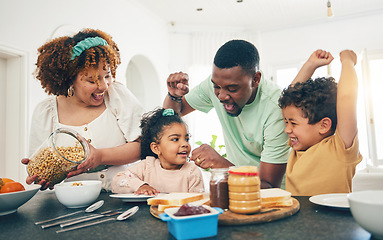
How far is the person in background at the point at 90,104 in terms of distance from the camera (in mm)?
1571

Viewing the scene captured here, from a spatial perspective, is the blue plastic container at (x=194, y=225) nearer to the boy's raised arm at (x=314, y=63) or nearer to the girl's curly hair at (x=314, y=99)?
the girl's curly hair at (x=314, y=99)

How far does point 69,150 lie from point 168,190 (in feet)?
1.62

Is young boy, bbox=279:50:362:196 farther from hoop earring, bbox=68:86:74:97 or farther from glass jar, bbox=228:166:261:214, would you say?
hoop earring, bbox=68:86:74:97

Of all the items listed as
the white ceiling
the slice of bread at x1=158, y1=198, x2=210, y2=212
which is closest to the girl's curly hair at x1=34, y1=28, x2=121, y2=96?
the slice of bread at x1=158, y1=198, x2=210, y2=212

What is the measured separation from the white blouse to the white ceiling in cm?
408

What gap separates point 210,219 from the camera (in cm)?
76

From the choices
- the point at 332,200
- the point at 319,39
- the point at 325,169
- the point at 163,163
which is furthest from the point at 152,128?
the point at 319,39

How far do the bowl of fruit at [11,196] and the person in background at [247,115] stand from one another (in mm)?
752

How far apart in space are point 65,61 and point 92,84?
0.57ft

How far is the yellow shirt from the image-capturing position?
1.29 meters

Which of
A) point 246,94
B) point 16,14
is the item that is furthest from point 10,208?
point 16,14

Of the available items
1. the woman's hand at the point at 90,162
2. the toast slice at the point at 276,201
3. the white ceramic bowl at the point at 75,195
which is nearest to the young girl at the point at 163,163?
the woman's hand at the point at 90,162

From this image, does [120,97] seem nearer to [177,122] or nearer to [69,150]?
[177,122]

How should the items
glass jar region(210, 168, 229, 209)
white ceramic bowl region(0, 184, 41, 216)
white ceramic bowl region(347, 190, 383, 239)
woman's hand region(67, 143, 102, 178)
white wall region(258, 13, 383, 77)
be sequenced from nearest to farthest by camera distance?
white ceramic bowl region(347, 190, 383, 239) < glass jar region(210, 168, 229, 209) < white ceramic bowl region(0, 184, 41, 216) < woman's hand region(67, 143, 102, 178) < white wall region(258, 13, 383, 77)
